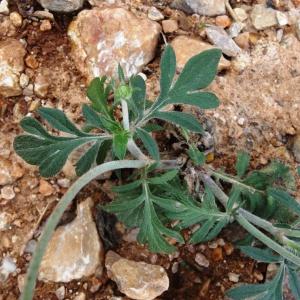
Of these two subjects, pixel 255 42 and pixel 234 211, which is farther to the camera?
pixel 255 42

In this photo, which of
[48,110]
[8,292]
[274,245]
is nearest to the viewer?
[48,110]

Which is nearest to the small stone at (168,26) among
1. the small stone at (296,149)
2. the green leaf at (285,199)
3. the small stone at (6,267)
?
the small stone at (296,149)

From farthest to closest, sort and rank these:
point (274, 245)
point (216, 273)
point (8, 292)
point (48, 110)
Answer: point (216, 273)
point (8, 292)
point (274, 245)
point (48, 110)

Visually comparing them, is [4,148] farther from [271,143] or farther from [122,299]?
[271,143]

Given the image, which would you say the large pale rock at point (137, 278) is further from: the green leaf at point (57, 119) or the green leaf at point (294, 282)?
the green leaf at point (57, 119)

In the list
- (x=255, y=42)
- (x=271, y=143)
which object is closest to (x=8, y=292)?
(x=271, y=143)

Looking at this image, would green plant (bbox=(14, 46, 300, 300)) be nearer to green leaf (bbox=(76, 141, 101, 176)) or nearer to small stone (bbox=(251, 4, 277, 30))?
green leaf (bbox=(76, 141, 101, 176))
